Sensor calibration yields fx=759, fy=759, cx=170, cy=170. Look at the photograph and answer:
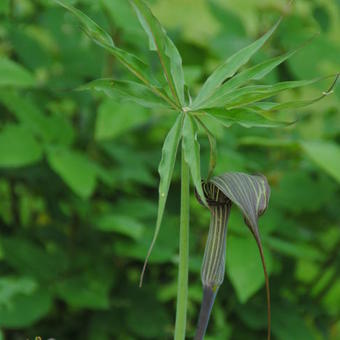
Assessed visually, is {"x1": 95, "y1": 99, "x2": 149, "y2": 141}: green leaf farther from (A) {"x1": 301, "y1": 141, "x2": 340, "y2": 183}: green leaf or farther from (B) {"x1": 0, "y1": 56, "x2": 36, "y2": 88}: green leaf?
(A) {"x1": 301, "y1": 141, "x2": 340, "y2": 183}: green leaf

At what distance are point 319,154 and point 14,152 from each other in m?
0.57

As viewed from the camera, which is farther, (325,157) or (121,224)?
(121,224)

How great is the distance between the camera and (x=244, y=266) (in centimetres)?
148

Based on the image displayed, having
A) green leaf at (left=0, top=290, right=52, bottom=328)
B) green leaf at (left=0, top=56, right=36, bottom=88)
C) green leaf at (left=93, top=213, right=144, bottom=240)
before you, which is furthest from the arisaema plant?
green leaf at (left=0, top=290, right=52, bottom=328)

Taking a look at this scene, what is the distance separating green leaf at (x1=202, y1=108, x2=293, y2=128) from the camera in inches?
22.3

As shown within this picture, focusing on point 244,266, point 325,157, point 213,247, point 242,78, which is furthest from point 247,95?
point 244,266

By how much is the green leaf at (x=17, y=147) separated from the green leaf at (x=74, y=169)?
0.04 m

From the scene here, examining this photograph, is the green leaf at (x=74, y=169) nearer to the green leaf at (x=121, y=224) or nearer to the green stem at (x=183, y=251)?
the green leaf at (x=121, y=224)

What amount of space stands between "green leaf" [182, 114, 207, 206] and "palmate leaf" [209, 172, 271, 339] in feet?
0.05

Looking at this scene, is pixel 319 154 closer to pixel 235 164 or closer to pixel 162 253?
pixel 235 164

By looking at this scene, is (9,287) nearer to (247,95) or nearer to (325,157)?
(325,157)

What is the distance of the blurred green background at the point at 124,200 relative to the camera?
152 centimetres

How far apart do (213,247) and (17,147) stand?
0.93 m

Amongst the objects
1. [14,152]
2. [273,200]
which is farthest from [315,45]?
[14,152]
